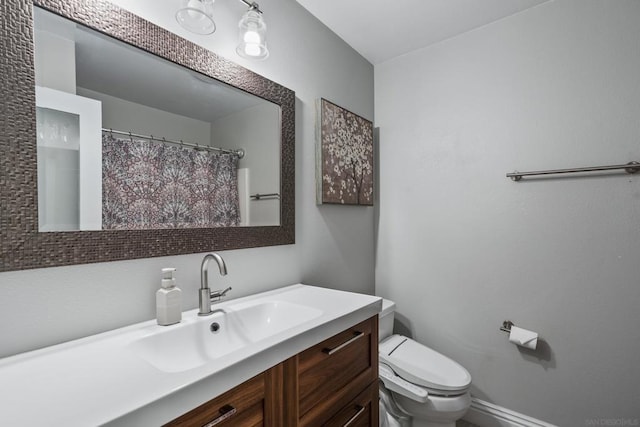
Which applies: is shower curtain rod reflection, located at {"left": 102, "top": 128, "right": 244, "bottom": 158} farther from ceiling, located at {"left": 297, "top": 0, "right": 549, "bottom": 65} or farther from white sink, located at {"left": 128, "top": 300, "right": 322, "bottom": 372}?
ceiling, located at {"left": 297, "top": 0, "right": 549, "bottom": 65}

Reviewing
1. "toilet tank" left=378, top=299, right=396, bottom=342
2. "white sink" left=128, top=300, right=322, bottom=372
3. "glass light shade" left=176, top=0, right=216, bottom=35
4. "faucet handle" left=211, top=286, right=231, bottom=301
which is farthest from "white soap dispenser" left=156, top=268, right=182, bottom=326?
"toilet tank" left=378, top=299, right=396, bottom=342

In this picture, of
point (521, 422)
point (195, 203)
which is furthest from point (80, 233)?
point (521, 422)

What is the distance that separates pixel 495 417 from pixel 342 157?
1768mm

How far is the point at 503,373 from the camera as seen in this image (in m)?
1.75

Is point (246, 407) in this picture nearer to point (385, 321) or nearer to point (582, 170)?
point (385, 321)

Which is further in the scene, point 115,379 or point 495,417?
point 495,417

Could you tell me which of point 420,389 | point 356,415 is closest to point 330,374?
point 356,415

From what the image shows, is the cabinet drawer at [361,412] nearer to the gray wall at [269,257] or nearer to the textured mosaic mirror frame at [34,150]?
the gray wall at [269,257]

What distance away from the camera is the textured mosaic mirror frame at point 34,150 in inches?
29.4

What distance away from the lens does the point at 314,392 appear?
36.8 inches

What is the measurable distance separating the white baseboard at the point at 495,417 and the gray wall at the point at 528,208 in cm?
4

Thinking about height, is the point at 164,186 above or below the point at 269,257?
above

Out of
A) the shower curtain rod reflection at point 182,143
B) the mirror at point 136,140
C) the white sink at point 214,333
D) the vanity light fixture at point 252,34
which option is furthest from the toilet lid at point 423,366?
the vanity light fixture at point 252,34

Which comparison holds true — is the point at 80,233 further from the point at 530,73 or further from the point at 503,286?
the point at 530,73
